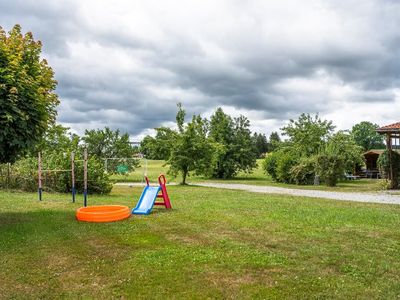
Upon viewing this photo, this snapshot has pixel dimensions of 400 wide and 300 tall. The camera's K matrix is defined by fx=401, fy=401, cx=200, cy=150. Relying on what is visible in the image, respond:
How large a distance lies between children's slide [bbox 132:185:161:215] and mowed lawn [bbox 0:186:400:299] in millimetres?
831

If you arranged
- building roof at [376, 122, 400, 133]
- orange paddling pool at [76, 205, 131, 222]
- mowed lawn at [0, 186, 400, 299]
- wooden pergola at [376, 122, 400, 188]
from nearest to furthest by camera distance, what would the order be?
mowed lawn at [0, 186, 400, 299], orange paddling pool at [76, 205, 131, 222], building roof at [376, 122, 400, 133], wooden pergola at [376, 122, 400, 188]

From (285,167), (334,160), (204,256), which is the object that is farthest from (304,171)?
(204,256)

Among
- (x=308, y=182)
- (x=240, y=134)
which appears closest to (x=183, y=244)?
(x=308, y=182)

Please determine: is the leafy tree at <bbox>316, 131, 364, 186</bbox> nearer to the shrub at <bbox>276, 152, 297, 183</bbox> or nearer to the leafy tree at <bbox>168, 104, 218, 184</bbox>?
the shrub at <bbox>276, 152, 297, 183</bbox>

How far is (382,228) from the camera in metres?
8.83

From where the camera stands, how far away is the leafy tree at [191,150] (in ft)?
79.2

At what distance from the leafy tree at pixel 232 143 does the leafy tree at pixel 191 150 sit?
898cm

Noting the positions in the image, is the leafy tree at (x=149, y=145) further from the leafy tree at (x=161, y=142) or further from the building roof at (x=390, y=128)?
the building roof at (x=390, y=128)

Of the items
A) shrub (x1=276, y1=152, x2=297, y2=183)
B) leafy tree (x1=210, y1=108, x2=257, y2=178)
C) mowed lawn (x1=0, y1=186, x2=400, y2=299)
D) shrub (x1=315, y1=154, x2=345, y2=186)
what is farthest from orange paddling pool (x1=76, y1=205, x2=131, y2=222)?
leafy tree (x1=210, y1=108, x2=257, y2=178)

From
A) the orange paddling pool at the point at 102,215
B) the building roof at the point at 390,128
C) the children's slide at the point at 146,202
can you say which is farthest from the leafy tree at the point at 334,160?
the orange paddling pool at the point at 102,215

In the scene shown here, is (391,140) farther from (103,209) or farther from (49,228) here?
(49,228)

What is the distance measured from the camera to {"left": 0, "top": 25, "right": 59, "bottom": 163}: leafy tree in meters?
9.03

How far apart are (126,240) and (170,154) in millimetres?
17153

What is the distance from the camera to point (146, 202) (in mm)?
11883
